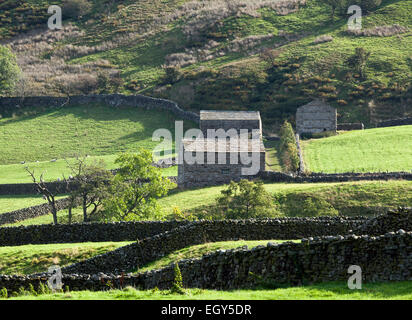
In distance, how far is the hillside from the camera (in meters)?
96.7

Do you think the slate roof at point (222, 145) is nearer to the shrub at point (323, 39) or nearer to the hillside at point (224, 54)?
the hillside at point (224, 54)

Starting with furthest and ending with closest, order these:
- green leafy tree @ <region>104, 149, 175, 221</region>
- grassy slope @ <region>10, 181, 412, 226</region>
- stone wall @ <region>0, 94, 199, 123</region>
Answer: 1. stone wall @ <region>0, 94, 199, 123</region>
2. green leafy tree @ <region>104, 149, 175, 221</region>
3. grassy slope @ <region>10, 181, 412, 226</region>

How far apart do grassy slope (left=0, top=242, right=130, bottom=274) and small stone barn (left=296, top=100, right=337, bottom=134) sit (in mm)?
54229

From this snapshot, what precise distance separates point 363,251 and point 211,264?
494cm

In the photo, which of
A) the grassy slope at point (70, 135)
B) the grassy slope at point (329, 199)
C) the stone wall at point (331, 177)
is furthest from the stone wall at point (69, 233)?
the grassy slope at point (70, 135)

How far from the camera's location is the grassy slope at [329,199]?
4609 centimetres

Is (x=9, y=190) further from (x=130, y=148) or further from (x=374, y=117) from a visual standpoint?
(x=374, y=117)

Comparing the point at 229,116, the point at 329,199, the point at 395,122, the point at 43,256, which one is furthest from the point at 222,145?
the point at 43,256

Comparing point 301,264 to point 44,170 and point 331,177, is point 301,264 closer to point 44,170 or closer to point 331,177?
point 331,177

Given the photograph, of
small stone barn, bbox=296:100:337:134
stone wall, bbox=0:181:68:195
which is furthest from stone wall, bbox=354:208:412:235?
small stone barn, bbox=296:100:337:134

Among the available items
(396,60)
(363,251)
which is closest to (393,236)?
(363,251)

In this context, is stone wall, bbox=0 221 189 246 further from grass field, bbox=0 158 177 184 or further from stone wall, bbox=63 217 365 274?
grass field, bbox=0 158 177 184
